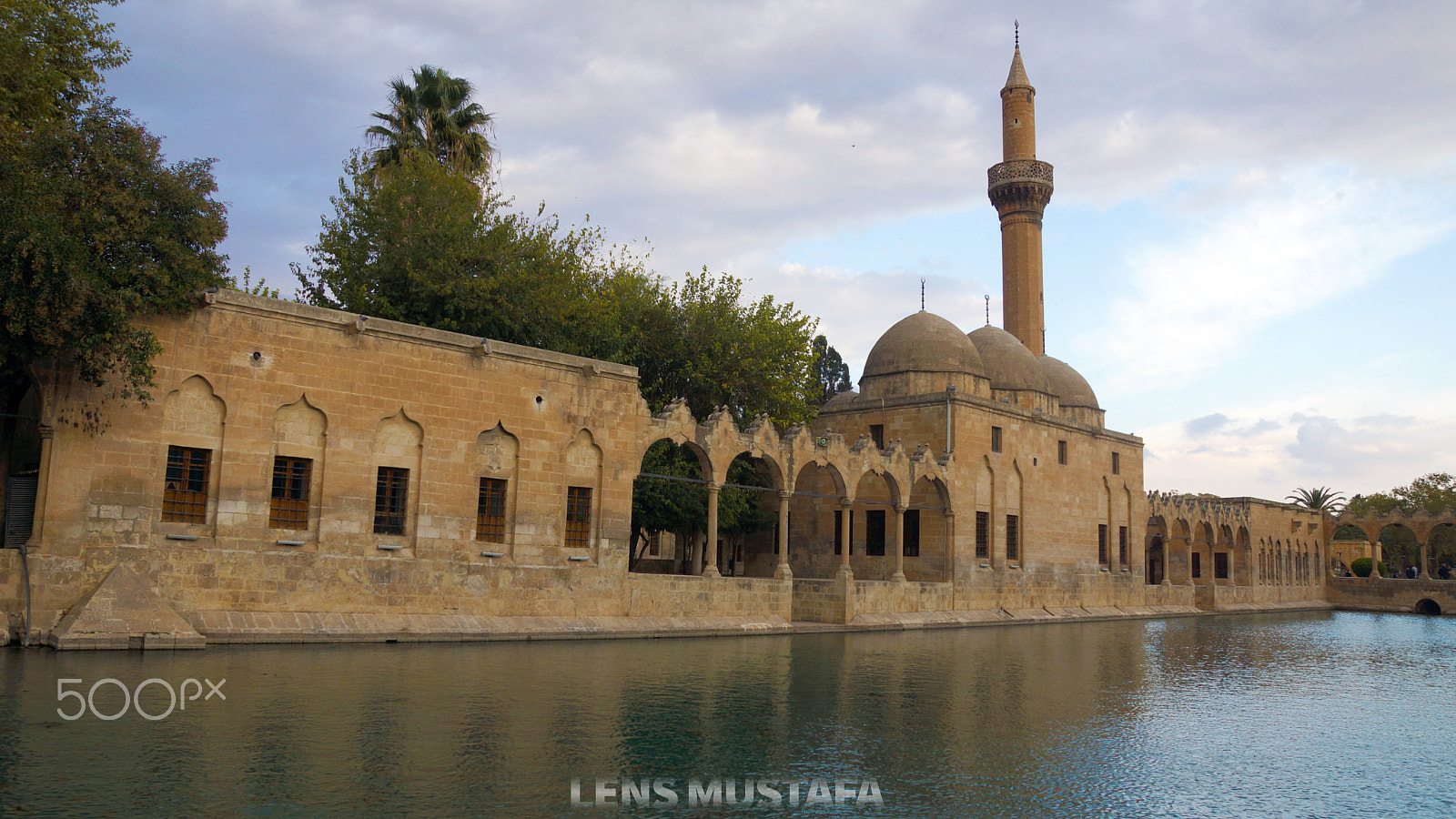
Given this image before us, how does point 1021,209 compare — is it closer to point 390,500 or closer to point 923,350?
point 923,350

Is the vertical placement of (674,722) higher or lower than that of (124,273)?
lower

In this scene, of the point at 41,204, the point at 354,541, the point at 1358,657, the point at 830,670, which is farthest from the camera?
the point at 1358,657

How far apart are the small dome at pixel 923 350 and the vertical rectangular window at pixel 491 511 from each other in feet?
53.5

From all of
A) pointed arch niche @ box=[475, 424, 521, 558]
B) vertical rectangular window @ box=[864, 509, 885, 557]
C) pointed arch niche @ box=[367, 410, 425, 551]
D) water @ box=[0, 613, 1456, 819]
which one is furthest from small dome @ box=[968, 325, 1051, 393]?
pointed arch niche @ box=[367, 410, 425, 551]

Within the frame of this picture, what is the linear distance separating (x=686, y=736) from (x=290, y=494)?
9486 mm

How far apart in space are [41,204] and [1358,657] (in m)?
25.3

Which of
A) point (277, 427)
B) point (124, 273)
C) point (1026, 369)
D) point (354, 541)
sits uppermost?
point (1026, 369)

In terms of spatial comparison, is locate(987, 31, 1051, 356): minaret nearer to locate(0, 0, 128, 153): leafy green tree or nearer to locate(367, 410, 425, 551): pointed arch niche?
locate(367, 410, 425, 551): pointed arch niche

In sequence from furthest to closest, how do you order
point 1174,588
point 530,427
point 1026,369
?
1. point 1174,588
2. point 1026,369
3. point 530,427

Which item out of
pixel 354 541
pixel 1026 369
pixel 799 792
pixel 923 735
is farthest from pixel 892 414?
pixel 799 792

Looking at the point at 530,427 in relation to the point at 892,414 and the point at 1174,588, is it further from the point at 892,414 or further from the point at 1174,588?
the point at 1174,588

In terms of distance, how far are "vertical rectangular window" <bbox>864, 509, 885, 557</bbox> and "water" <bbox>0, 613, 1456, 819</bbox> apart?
13148 millimetres

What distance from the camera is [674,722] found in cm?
969

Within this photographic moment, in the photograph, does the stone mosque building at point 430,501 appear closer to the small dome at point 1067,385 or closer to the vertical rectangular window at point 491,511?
the vertical rectangular window at point 491,511
